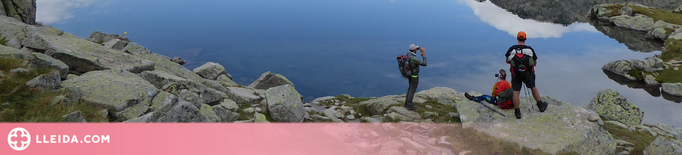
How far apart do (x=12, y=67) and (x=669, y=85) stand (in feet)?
301

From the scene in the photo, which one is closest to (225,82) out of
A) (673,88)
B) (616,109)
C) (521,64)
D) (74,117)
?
(74,117)

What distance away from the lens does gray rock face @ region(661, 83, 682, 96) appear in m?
67.7

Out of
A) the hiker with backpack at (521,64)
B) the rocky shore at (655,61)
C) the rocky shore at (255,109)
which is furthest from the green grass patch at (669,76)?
the hiker with backpack at (521,64)

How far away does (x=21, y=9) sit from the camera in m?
28.1

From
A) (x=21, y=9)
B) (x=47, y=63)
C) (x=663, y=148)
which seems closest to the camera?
(x=47, y=63)

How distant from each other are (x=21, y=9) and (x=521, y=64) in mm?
34708

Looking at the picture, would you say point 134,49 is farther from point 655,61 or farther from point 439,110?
point 655,61

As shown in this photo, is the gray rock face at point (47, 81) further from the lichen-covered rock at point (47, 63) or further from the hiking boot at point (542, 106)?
the hiking boot at point (542, 106)

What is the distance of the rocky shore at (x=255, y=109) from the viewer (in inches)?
514

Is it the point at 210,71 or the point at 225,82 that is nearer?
the point at 225,82

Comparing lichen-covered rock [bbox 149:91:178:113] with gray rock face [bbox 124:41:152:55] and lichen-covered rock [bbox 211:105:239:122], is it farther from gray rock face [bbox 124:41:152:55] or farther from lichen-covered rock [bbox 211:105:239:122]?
gray rock face [bbox 124:41:152:55]

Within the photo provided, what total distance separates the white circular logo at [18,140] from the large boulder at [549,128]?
1551 centimetres

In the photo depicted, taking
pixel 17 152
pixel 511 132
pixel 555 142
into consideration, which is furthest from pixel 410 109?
pixel 17 152

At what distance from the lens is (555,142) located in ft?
46.9
